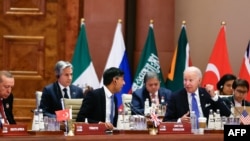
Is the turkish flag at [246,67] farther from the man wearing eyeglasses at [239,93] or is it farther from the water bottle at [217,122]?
the water bottle at [217,122]

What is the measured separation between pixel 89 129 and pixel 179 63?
3905mm

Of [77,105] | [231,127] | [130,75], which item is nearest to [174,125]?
[231,127]

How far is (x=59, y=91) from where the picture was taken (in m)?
9.45

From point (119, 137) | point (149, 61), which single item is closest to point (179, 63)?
point (149, 61)

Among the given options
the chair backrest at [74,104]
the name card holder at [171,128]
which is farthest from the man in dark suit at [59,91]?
the name card holder at [171,128]

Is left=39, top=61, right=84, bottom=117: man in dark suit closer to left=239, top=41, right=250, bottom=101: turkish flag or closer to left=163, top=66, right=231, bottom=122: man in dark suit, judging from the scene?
left=163, top=66, right=231, bottom=122: man in dark suit

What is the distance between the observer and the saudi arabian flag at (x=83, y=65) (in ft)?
36.1

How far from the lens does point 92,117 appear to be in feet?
28.4

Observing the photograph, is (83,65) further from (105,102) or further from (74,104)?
(105,102)

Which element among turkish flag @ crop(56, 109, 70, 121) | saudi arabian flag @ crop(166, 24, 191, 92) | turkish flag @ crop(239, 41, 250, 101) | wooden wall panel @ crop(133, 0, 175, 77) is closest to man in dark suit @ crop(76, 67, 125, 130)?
turkish flag @ crop(56, 109, 70, 121)

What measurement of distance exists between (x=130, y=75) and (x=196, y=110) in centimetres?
251

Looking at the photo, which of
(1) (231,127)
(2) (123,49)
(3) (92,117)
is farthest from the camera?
(2) (123,49)

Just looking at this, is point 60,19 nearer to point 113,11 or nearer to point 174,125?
point 113,11

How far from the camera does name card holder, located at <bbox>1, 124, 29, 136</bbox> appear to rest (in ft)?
23.9
